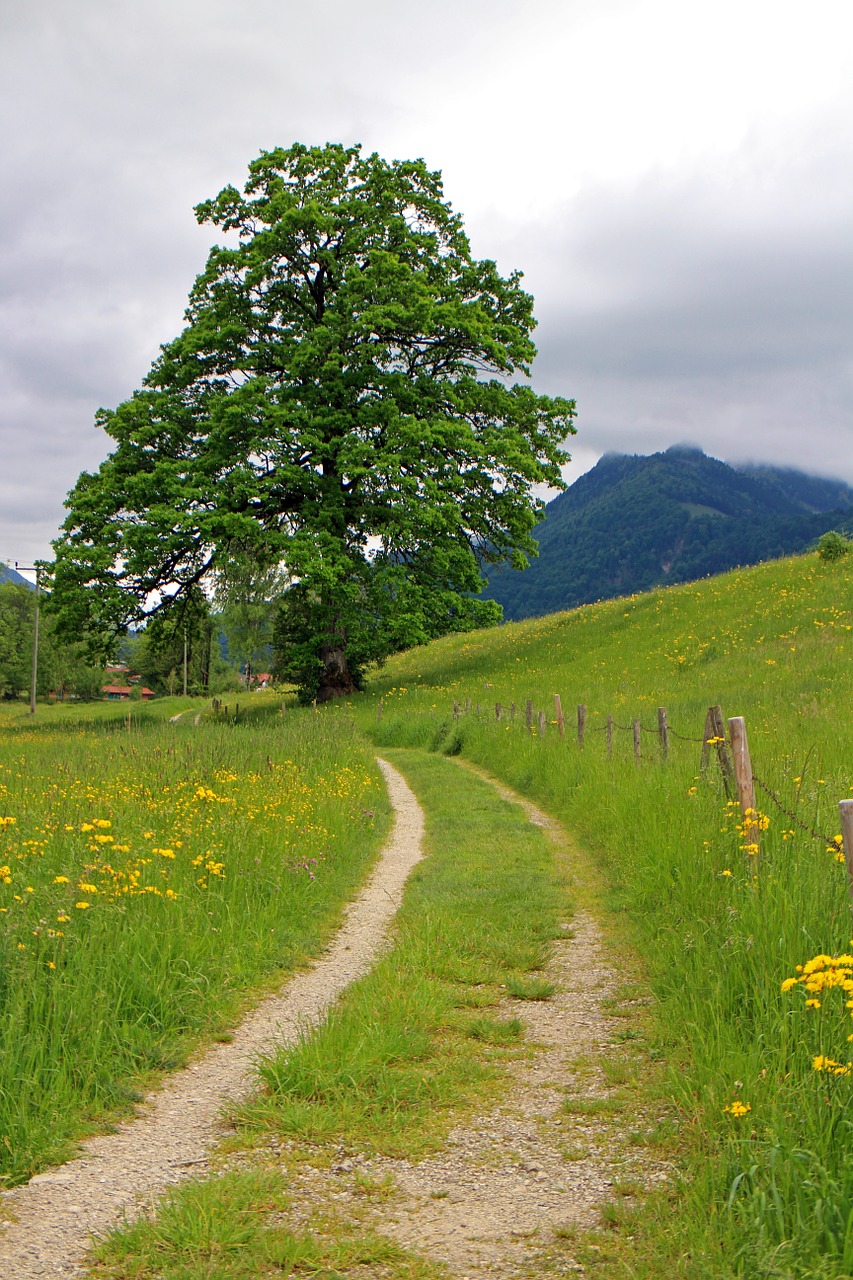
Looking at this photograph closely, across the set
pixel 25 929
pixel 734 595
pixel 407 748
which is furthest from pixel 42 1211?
pixel 734 595

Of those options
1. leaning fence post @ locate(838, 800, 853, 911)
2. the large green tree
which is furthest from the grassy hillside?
the large green tree

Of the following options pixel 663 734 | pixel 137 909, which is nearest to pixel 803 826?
pixel 137 909

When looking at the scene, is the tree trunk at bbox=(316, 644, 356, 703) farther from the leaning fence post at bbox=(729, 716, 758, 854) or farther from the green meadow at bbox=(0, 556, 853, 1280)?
the leaning fence post at bbox=(729, 716, 758, 854)

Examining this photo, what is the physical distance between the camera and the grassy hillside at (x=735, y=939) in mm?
3402

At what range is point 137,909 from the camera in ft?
22.1

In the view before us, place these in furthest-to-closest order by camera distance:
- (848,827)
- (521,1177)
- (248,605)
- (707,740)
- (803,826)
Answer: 1. (248,605)
2. (707,740)
3. (803,826)
4. (848,827)
5. (521,1177)

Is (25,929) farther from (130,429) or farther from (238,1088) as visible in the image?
(130,429)

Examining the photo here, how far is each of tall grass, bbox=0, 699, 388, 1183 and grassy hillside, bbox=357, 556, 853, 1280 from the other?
2.87m

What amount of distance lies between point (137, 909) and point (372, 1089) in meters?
2.68

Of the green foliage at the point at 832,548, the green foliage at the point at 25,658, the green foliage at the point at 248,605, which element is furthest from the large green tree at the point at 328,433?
the green foliage at the point at 25,658

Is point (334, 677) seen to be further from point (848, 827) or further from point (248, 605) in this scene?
point (848, 827)

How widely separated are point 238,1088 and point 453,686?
26633mm

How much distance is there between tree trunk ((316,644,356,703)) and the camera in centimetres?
3272

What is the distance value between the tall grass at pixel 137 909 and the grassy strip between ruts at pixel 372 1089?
2.89 feet
